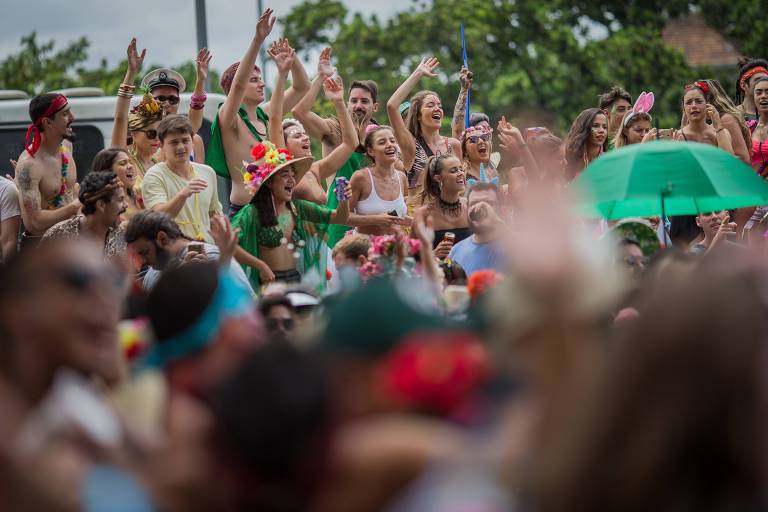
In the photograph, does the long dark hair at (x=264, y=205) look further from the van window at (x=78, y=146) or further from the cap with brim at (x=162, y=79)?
the van window at (x=78, y=146)

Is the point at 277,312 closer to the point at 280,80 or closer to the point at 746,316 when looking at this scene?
the point at 746,316

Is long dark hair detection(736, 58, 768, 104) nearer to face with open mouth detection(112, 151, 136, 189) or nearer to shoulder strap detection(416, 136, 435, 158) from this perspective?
shoulder strap detection(416, 136, 435, 158)

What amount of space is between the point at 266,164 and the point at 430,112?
2.30 m

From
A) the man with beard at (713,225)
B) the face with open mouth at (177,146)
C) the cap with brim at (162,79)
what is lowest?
the man with beard at (713,225)

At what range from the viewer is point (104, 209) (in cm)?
710

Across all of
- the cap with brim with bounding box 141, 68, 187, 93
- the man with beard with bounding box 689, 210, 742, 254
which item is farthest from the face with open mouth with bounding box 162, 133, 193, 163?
the man with beard with bounding box 689, 210, 742, 254

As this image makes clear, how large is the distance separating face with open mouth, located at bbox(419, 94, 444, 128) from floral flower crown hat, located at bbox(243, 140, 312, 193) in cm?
189

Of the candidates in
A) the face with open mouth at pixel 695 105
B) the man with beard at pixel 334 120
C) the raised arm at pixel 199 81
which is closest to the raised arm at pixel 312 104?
the man with beard at pixel 334 120

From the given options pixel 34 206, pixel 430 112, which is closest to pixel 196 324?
pixel 34 206

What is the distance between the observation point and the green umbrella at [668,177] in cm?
650

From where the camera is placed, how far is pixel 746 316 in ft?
7.61

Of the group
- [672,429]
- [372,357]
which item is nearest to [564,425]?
[672,429]

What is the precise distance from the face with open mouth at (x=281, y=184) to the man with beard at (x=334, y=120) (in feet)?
2.86

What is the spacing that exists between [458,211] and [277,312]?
3.63m
